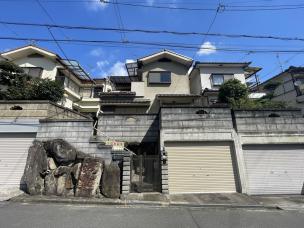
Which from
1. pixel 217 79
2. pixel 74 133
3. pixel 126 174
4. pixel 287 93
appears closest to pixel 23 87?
pixel 74 133

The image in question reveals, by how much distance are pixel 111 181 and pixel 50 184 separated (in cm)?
255

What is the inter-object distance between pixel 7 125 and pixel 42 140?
2163mm

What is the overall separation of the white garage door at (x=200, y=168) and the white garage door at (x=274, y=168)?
0.93 metres

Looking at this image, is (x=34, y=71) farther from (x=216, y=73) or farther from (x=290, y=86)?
(x=290, y=86)

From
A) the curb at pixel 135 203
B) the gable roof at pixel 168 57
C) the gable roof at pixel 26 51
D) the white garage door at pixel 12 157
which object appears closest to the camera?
the curb at pixel 135 203

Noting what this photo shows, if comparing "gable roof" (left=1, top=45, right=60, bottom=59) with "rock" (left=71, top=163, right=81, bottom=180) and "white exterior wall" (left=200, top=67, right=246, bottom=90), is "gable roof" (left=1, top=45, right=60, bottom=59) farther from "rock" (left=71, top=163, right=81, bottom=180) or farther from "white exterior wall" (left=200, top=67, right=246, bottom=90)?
"white exterior wall" (left=200, top=67, right=246, bottom=90)

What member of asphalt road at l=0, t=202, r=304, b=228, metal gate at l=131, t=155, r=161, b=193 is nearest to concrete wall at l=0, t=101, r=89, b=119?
asphalt road at l=0, t=202, r=304, b=228

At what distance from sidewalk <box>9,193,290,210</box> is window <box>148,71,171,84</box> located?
12035 mm

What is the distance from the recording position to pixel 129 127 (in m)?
11.5

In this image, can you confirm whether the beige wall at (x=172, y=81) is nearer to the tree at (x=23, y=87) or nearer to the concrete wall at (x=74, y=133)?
the tree at (x=23, y=87)

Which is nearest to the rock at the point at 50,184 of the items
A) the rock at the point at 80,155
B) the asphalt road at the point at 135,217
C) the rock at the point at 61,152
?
the rock at the point at 61,152

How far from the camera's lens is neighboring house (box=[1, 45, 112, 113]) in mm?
18359

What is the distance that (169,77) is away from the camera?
1931 cm

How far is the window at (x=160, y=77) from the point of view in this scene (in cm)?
1905
